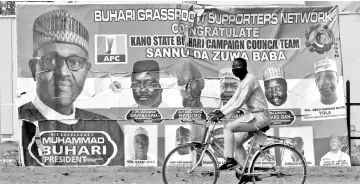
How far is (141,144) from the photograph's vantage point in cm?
1013

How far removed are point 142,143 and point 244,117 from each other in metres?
3.07

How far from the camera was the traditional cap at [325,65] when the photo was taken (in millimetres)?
10320

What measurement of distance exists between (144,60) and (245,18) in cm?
186

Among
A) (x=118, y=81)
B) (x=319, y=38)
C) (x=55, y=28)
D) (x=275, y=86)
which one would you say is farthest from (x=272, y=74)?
(x=55, y=28)

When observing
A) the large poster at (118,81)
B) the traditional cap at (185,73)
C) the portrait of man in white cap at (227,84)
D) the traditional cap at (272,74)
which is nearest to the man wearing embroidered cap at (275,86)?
the traditional cap at (272,74)

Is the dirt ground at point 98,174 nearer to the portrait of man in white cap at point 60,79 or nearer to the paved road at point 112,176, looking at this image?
the paved road at point 112,176

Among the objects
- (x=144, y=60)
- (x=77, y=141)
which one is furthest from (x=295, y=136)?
(x=77, y=141)

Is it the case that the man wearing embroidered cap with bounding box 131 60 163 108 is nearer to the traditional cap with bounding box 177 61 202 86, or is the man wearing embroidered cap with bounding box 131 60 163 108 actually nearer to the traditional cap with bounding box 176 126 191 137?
the traditional cap with bounding box 177 61 202 86

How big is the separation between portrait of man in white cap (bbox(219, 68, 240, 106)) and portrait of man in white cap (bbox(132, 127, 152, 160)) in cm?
144

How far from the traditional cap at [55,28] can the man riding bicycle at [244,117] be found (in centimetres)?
363

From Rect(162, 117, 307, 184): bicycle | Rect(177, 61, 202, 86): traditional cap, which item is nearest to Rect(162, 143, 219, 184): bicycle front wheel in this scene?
Rect(162, 117, 307, 184): bicycle

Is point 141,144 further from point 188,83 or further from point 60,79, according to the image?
point 60,79

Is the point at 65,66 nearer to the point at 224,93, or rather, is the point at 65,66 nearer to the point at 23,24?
the point at 23,24

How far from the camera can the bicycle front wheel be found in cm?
750
